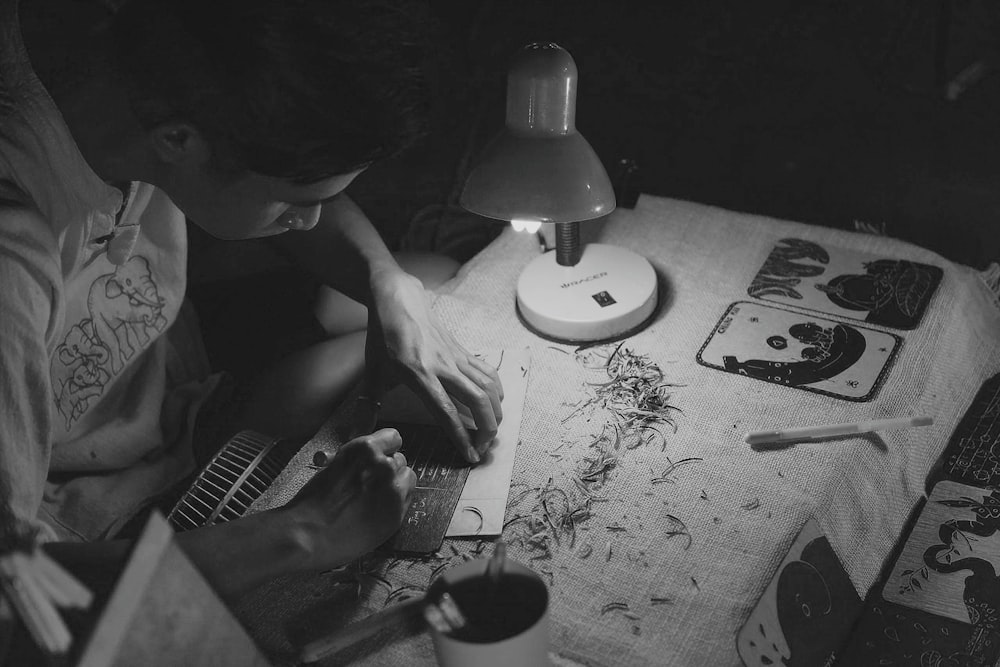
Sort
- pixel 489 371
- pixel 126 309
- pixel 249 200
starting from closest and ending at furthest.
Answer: pixel 249 200 → pixel 489 371 → pixel 126 309

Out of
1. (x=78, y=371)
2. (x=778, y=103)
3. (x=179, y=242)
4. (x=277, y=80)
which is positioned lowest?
(x=78, y=371)

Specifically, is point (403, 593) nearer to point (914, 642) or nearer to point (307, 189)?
point (307, 189)

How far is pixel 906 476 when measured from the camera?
121 cm

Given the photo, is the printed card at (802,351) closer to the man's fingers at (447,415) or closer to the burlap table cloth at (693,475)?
the burlap table cloth at (693,475)

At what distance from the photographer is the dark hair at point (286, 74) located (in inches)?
33.4

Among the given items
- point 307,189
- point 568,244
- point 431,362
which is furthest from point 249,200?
point 568,244

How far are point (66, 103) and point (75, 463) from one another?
22.5 inches

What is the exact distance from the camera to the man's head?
0.85m

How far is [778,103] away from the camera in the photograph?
197 centimetres

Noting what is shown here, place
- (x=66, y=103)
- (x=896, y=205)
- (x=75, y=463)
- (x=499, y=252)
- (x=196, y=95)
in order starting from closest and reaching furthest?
(x=196, y=95), (x=66, y=103), (x=75, y=463), (x=499, y=252), (x=896, y=205)

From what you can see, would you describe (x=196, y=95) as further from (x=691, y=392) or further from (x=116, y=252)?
(x=691, y=392)

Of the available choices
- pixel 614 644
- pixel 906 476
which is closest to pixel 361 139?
pixel 614 644

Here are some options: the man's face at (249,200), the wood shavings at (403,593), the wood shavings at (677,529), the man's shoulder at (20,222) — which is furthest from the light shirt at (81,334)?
the wood shavings at (677,529)

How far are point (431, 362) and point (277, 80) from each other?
1.64ft
